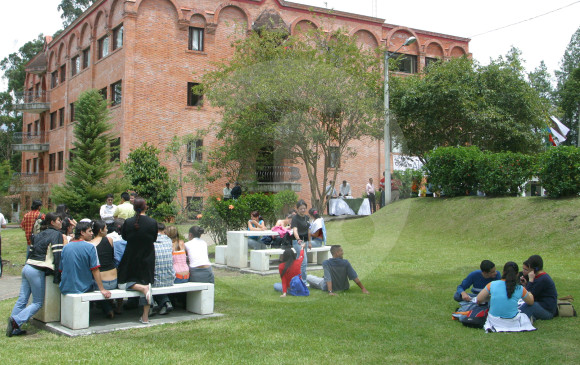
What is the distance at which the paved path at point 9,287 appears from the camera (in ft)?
37.2

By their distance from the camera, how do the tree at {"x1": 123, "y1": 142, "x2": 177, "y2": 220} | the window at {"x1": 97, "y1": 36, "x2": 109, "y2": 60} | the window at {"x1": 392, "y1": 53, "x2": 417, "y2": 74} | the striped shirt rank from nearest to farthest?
the striped shirt
the tree at {"x1": 123, "y1": 142, "x2": 177, "y2": 220}
the window at {"x1": 97, "y1": 36, "x2": 109, "y2": 60}
the window at {"x1": 392, "y1": 53, "x2": 417, "y2": 74}

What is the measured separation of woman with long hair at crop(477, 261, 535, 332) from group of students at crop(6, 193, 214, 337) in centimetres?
474

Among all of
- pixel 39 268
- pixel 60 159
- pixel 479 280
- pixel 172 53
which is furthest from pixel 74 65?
pixel 479 280

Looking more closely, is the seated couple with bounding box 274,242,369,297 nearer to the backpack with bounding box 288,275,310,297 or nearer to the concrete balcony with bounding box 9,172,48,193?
the backpack with bounding box 288,275,310,297

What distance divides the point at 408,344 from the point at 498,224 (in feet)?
41.8

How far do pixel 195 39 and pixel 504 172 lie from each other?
19263 mm

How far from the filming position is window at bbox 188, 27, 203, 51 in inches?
1241

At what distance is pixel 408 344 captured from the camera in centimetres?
684

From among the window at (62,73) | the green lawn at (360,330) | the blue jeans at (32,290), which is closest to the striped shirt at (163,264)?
the green lawn at (360,330)

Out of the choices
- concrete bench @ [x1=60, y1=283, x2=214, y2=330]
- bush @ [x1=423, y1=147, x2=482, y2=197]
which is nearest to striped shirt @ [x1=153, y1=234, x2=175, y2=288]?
concrete bench @ [x1=60, y1=283, x2=214, y2=330]

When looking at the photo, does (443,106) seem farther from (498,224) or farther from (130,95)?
(130,95)

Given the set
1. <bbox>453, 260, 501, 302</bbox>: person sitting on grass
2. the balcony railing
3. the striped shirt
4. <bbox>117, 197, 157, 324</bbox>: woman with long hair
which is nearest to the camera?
<bbox>117, 197, 157, 324</bbox>: woman with long hair

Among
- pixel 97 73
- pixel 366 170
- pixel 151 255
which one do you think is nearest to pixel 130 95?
pixel 97 73

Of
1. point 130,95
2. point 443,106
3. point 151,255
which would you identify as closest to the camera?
→ point 151,255
